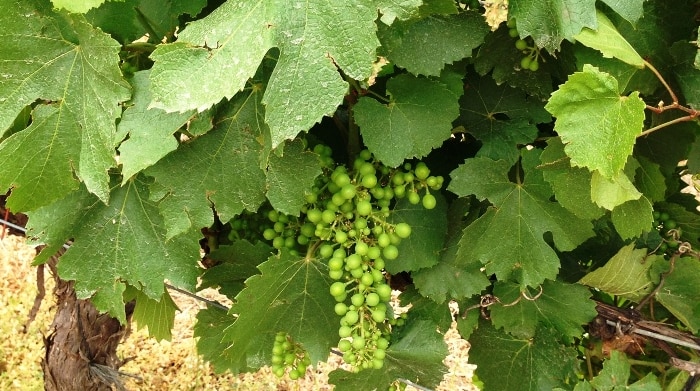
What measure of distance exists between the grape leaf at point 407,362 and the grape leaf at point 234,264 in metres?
0.27

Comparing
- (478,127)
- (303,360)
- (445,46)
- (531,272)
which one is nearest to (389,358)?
(303,360)

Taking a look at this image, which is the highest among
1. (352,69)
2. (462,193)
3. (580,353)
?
(352,69)

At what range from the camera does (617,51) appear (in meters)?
0.90

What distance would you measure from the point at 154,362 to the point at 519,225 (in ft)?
8.98

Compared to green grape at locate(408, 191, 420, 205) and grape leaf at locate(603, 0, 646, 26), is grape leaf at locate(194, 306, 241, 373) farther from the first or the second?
grape leaf at locate(603, 0, 646, 26)

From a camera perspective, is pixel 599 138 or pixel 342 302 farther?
pixel 342 302

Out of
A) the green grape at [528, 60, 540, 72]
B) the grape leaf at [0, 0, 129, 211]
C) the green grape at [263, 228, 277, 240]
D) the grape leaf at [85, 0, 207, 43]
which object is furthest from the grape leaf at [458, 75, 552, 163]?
the grape leaf at [0, 0, 129, 211]

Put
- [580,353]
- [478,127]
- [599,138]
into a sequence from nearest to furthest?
[599,138] → [478,127] → [580,353]

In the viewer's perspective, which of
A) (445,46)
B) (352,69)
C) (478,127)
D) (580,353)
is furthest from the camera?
(580,353)

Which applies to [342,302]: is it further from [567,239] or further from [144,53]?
[144,53]

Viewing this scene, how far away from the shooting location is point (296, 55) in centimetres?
76

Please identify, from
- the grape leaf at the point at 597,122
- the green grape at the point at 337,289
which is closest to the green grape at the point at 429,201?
the green grape at the point at 337,289

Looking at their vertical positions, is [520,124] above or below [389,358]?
above

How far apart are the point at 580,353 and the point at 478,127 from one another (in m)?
0.65
